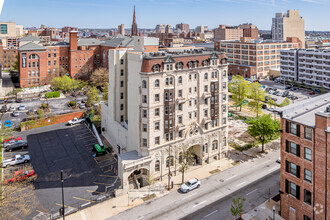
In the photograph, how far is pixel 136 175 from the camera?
1738 inches

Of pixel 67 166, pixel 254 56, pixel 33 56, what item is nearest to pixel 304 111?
pixel 67 166

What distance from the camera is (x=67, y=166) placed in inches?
1951

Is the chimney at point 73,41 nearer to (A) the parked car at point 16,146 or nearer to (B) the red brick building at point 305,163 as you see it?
(A) the parked car at point 16,146

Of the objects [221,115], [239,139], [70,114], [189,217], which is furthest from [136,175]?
[70,114]

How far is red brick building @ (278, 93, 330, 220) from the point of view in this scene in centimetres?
2878

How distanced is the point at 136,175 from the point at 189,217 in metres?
12.5

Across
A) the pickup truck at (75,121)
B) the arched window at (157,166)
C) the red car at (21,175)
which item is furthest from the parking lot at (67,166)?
the arched window at (157,166)

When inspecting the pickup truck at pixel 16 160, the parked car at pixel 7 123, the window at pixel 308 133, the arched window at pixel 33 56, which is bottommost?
the pickup truck at pixel 16 160

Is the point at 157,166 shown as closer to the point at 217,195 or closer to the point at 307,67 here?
the point at 217,195

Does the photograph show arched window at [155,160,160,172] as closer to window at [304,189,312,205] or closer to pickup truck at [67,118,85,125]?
window at [304,189,312,205]

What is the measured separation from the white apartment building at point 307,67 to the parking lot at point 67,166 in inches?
3748

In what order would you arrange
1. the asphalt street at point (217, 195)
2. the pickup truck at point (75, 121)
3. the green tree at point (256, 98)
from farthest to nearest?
the green tree at point (256, 98), the pickup truck at point (75, 121), the asphalt street at point (217, 195)

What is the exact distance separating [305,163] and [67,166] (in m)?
40.5

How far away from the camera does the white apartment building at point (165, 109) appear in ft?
140
